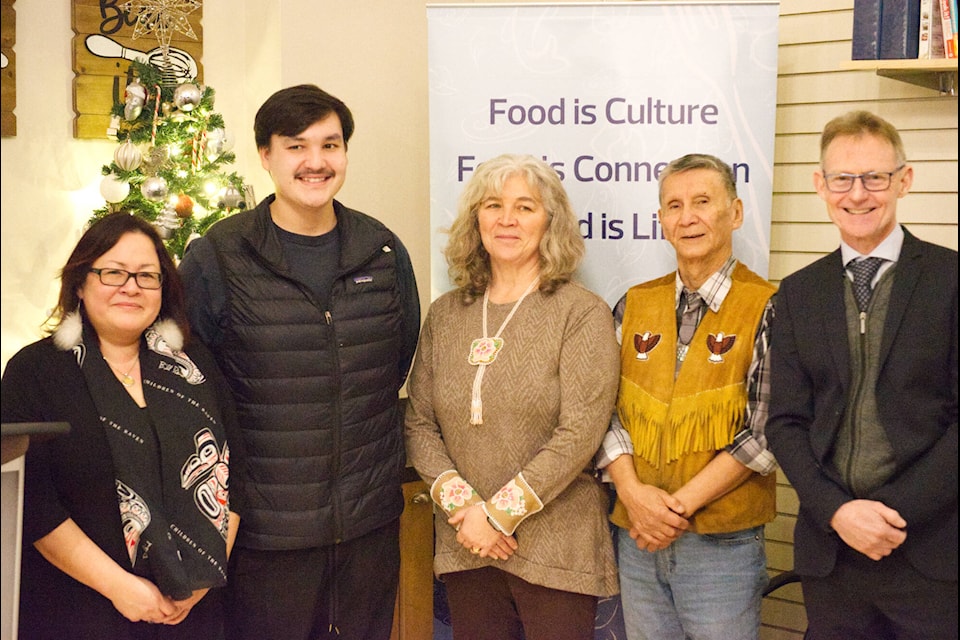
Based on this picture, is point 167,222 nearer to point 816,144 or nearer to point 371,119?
point 371,119

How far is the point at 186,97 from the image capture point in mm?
3963

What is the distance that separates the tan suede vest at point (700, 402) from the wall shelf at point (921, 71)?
95cm

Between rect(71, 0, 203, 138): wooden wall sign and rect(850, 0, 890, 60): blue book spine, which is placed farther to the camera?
rect(71, 0, 203, 138): wooden wall sign

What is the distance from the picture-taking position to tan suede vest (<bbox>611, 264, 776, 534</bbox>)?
2.43m

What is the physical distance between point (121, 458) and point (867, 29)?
2498 mm

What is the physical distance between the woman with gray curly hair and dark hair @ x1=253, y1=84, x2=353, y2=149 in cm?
47

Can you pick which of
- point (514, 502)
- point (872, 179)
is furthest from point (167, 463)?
point (872, 179)

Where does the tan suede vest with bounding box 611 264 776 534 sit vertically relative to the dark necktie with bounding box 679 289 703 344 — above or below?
below

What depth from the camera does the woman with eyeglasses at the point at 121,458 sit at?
2.07 m

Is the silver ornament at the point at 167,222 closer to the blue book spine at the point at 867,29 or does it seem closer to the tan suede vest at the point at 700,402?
the tan suede vest at the point at 700,402

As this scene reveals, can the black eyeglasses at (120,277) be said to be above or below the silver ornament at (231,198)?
below

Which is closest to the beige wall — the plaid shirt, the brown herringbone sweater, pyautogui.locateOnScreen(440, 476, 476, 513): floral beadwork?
the plaid shirt

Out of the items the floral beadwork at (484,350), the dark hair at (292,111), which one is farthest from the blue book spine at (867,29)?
the dark hair at (292,111)

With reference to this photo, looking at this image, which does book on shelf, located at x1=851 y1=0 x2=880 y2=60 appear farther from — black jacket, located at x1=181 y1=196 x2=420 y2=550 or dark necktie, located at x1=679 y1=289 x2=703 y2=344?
black jacket, located at x1=181 y1=196 x2=420 y2=550
